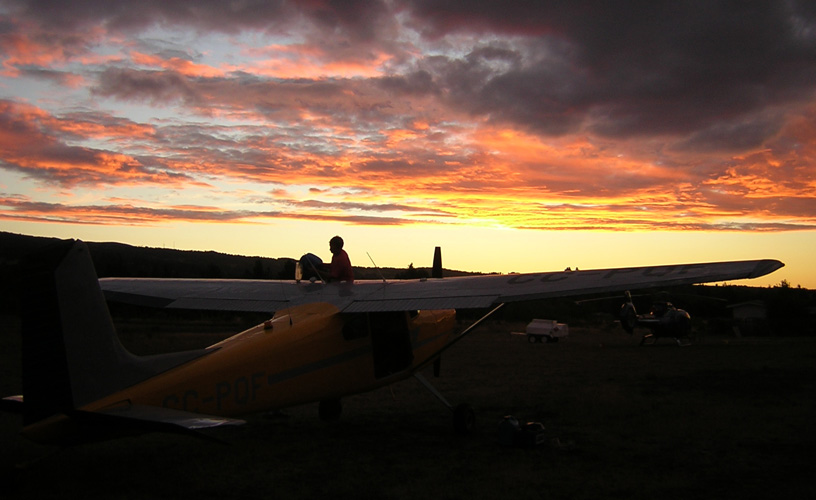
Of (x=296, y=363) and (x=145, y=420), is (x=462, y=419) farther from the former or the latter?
(x=145, y=420)

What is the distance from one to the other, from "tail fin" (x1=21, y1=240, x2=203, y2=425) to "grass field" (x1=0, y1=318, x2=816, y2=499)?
576 millimetres

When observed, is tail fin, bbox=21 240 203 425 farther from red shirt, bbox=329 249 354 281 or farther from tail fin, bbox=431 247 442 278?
tail fin, bbox=431 247 442 278

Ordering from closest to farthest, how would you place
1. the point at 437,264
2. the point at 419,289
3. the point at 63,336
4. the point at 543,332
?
the point at 63,336
the point at 419,289
the point at 437,264
the point at 543,332

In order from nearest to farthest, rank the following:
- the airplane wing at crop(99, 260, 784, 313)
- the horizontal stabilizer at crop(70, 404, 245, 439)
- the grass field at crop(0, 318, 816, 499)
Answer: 1. the horizontal stabilizer at crop(70, 404, 245, 439)
2. the grass field at crop(0, 318, 816, 499)
3. the airplane wing at crop(99, 260, 784, 313)

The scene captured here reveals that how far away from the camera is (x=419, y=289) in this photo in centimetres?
887

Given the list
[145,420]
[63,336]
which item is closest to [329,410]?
[145,420]

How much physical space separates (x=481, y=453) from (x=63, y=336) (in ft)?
16.3

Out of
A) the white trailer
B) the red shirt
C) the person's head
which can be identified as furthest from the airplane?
the white trailer

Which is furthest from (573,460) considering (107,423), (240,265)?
(240,265)

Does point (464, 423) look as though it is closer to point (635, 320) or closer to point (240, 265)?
point (635, 320)

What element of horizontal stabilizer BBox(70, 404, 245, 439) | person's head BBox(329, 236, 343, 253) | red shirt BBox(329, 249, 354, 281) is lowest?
horizontal stabilizer BBox(70, 404, 245, 439)

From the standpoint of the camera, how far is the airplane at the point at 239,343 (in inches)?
213

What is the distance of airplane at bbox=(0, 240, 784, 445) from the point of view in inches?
213

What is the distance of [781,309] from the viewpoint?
40.4 meters
